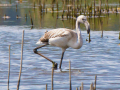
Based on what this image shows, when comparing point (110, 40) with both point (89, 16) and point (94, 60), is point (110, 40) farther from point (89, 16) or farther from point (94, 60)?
point (89, 16)

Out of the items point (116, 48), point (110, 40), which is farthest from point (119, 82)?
point (110, 40)

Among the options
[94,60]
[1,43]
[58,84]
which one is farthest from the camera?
[1,43]

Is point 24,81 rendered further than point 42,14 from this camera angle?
No

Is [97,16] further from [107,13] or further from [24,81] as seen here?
[24,81]

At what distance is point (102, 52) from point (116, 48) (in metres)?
0.93

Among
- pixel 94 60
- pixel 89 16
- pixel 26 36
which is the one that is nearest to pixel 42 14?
pixel 89 16

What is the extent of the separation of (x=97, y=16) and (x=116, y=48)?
11510 mm

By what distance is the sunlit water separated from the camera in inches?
301

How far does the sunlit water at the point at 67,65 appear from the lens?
301 inches

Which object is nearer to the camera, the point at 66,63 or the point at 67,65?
the point at 67,65

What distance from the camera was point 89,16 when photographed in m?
22.9

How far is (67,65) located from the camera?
31.8 ft

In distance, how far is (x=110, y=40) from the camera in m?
14.2

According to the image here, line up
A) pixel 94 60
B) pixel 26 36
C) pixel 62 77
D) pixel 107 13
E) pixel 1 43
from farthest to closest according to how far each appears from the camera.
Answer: pixel 107 13
pixel 26 36
pixel 1 43
pixel 94 60
pixel 62 77
